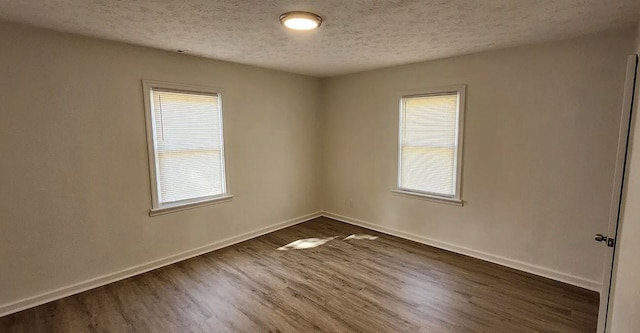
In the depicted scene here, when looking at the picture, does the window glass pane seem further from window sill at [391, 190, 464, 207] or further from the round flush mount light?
the round flush mount light

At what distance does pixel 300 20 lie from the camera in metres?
2.20

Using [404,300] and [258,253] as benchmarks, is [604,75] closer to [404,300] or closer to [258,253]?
[404,300]

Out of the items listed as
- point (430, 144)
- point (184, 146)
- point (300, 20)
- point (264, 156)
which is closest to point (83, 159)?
point (184, 146)

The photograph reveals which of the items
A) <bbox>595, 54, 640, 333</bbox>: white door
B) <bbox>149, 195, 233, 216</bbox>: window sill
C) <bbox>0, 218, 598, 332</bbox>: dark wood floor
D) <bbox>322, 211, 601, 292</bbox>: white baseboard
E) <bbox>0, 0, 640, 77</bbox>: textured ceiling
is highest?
<bbox>0, 0, 640, 77</bbox>: textured ceiling

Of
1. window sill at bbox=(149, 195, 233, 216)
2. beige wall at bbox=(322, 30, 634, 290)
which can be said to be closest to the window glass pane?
beige wall at bbox=(322, 30, 634, 290)

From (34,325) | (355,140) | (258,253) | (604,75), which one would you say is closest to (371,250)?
(258,253)

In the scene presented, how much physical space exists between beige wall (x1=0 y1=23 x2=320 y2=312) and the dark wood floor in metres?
0.33

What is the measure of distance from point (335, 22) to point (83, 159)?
2.62 metres

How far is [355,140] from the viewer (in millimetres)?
4617

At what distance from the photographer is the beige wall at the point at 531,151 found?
2.65 m

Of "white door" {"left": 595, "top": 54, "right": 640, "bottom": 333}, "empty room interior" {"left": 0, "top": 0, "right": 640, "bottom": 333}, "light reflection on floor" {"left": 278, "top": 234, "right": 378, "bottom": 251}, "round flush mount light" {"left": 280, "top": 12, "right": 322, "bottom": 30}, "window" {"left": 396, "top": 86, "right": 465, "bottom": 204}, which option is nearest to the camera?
"white door" {"left": 595, "top": 54, "right": 640, "bottom": 333}

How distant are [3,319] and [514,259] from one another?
4813 mm

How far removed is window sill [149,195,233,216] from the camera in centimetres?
327

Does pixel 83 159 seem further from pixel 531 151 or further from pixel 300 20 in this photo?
pixel 531 151
